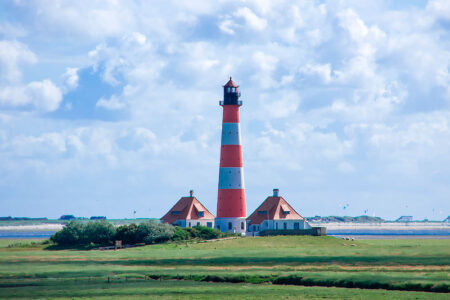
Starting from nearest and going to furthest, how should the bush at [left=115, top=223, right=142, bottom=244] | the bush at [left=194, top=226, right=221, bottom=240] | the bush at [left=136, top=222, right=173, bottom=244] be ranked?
the bush at [left=136, top=222, right=173, bottom=244]
the bush at [left=115, top=223, right=142, bottom=244]
the bush at [left=194, top=226, right=221, bottom=240]

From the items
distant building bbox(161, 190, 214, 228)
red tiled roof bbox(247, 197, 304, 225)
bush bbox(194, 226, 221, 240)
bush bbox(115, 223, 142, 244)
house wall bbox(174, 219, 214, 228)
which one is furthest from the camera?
distant building bbox(161, 190, 214, 228)

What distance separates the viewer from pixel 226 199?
102 metres

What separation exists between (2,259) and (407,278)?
4545 centimetres

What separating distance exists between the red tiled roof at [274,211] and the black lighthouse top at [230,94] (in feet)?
59.2

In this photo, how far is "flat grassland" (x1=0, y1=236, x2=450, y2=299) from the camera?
48.6 meters

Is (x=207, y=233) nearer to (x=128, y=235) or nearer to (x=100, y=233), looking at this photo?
(x=128, y=235)

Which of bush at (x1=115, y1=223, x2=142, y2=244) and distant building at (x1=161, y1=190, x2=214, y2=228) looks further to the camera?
distant building at (x1=161, y1=190, x2=214, y2=228)

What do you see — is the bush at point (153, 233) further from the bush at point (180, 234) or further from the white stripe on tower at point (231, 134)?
the white stripe on tower at point (231, 134)

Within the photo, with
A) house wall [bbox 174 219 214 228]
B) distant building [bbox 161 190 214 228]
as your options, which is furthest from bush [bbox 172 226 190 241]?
distant building [bbox 161 190 214 228]

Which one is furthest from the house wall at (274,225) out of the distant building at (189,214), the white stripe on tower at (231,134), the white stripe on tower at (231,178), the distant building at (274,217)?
the white stripe on tower at (231,134)

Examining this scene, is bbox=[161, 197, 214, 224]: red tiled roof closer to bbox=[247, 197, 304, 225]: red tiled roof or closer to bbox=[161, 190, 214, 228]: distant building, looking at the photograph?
bbox=[161, 190, 214, 228]: distant building

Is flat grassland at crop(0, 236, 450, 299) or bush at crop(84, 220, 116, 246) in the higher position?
bush at crop(84, 220, 116, 246)

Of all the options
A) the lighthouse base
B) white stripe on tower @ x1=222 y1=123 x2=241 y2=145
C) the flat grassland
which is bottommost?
the flat grassland

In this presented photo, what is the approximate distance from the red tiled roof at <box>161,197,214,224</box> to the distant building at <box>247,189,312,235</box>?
776 cm
